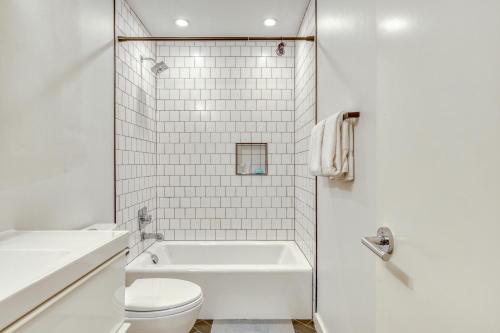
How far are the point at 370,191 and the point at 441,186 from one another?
0.72 m

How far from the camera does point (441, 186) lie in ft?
1.90

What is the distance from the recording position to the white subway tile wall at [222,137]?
3.24 meters

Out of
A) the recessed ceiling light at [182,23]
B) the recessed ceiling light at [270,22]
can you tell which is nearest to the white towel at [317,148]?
the recessed ceiling light at [270,22]

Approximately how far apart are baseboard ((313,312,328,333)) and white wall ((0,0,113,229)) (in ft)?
5.52

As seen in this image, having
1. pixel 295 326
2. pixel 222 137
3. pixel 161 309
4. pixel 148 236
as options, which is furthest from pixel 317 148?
pixel 148 236

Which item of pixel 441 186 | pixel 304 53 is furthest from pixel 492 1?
pixel 304 53

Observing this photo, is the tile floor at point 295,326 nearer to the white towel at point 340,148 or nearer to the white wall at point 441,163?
the white towel at point 340,148

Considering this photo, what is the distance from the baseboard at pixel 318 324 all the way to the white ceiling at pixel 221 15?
2467 mm

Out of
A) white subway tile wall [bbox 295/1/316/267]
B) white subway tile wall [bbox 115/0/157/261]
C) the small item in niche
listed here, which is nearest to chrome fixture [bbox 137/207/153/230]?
white subway tile wall [bbox 115/0/157/261]

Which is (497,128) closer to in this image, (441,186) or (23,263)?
(441,186)

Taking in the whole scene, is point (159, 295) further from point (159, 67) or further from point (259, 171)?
point (159, 67)

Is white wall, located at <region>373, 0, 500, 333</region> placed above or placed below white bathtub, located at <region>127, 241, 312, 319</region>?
above

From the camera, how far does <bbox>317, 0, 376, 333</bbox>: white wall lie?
129 centimetres

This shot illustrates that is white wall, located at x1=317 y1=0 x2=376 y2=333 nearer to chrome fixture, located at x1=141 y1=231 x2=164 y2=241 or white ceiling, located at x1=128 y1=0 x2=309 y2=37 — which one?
white ceiling, located at x1=128 y1=0 x2=309 y2=37
